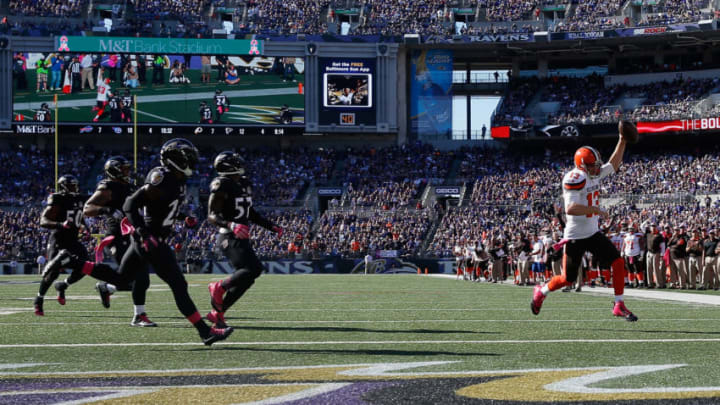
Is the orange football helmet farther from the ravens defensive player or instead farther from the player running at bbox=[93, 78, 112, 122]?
the player running at bbox=[93, 78, 112, 122]

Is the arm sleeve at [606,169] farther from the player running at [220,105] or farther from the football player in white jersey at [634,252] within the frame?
→ the player running at [220,105]

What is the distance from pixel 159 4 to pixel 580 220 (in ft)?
156

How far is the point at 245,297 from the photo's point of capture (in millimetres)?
15711

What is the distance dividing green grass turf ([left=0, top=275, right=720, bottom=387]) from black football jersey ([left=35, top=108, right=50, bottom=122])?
36.0 meters

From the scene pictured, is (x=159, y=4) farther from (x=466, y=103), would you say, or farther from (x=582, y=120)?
(x=582, y=120)

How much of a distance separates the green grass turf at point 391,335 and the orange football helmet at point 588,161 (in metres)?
1.66

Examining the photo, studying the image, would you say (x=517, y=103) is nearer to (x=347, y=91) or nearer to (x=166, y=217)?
(x=347, y=91)

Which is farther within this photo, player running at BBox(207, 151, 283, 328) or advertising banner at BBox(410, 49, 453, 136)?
advertising banner at BBox(410, 49, 453, 136)

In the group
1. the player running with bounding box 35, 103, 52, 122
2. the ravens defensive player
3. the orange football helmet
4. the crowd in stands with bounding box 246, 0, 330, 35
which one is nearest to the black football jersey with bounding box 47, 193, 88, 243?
the ravens defensive player

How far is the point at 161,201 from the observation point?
7531 millimetres

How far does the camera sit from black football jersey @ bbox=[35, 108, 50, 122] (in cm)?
4688

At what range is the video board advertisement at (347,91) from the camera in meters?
49.2

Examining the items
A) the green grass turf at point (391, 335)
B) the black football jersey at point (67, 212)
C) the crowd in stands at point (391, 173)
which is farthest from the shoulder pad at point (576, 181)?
the crowd in stands at point (391, 173)

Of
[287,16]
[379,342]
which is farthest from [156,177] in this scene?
[287,16]
